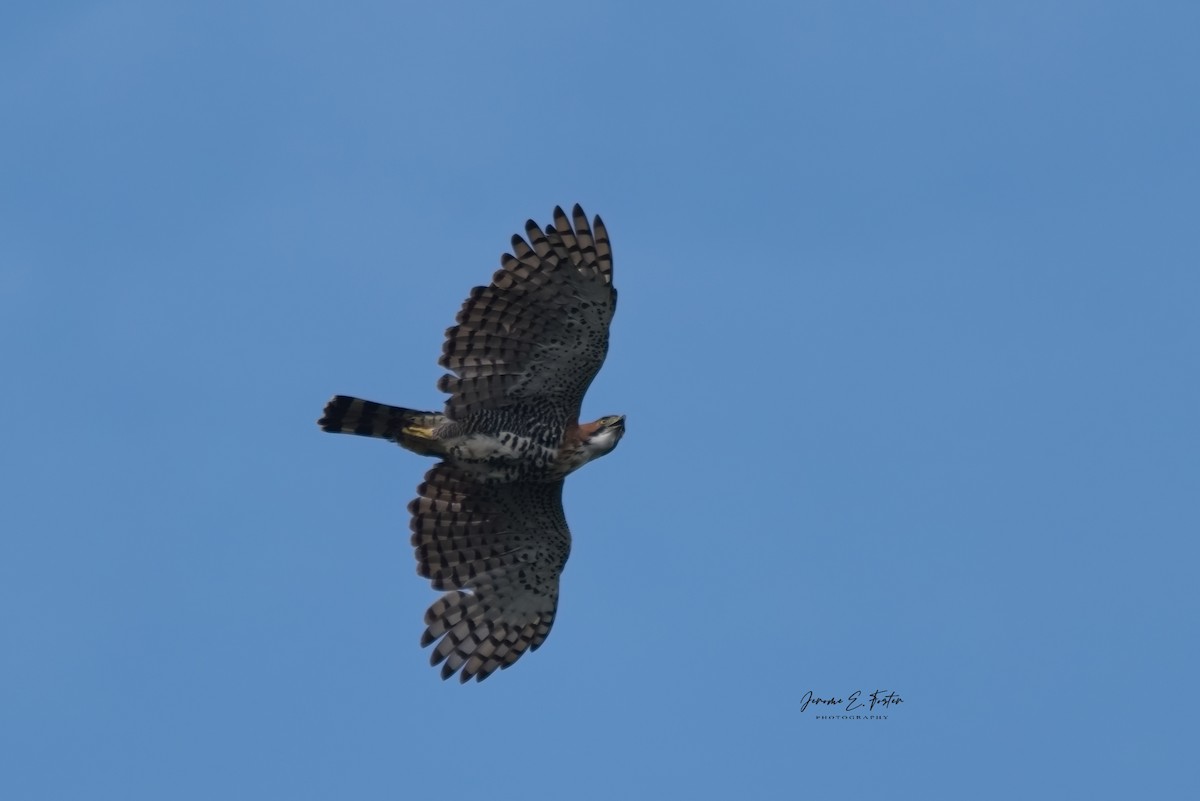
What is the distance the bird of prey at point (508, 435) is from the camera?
1639cm

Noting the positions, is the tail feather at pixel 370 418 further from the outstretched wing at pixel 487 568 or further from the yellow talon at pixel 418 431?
the outstretched wing at pixel 487 568

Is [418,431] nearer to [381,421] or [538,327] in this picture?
[381,421]

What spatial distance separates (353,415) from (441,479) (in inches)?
47.0

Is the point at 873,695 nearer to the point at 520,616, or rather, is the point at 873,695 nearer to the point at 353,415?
the point at 520,616

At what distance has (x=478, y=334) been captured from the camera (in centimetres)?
1667

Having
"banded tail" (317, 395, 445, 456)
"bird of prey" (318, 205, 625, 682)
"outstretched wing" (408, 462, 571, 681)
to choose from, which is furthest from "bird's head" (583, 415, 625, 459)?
"banded tail" (317, 395, 445, 456)

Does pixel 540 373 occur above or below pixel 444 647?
above

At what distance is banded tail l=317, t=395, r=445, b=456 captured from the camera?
55.3 feet

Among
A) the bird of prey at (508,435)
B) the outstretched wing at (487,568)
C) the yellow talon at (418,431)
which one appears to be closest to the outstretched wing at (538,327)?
the bird of prey at (508,435)

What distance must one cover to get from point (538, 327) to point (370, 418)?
1.72 m

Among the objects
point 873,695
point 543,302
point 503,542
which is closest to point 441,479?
point 503,542

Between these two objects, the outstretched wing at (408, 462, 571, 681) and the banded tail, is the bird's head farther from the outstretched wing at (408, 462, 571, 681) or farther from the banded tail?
the banded tail

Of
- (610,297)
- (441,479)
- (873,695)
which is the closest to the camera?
(610,297)

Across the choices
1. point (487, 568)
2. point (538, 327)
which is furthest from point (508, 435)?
point (487, 568)
